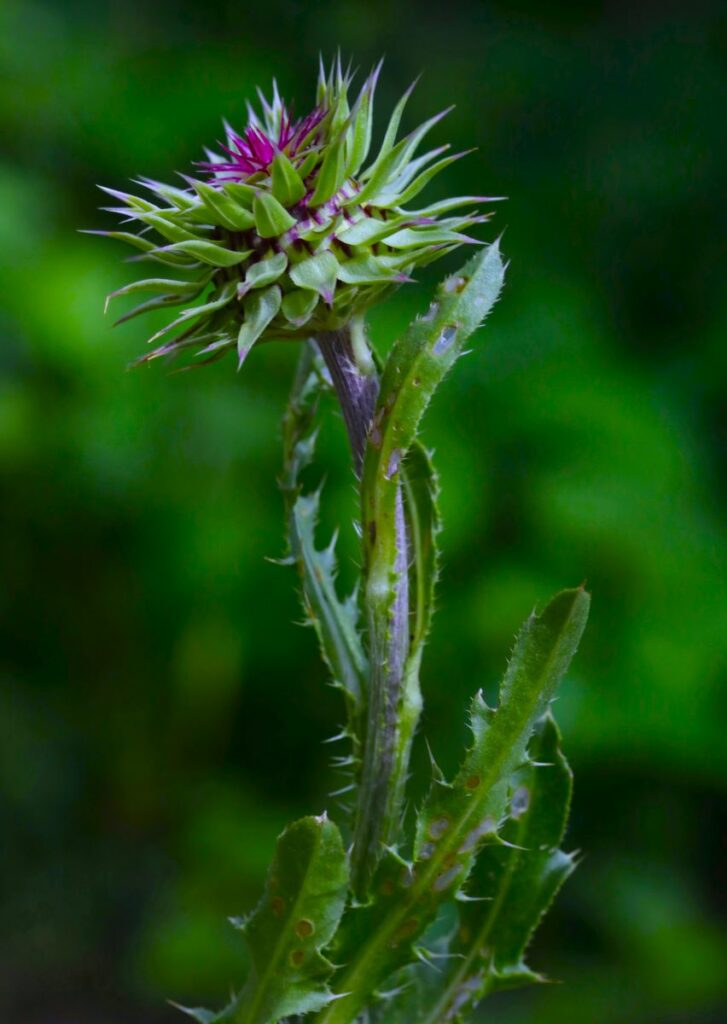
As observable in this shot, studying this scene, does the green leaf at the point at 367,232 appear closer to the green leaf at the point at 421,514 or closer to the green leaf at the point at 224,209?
the green leaf at the point at 224,209

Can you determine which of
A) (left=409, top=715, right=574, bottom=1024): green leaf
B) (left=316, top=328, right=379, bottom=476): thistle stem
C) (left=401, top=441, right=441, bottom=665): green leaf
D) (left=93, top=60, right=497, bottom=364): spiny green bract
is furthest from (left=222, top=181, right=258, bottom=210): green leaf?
(left=409, top=715, right=574, bottom=1024): green leaf

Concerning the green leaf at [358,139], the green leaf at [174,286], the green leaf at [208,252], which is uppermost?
the green leaf at [358,139]

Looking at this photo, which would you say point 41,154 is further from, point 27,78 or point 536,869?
point 536,869

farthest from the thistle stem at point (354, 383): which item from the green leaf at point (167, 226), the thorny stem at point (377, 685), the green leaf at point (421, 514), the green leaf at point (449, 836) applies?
the green leaf at point (449, 836)

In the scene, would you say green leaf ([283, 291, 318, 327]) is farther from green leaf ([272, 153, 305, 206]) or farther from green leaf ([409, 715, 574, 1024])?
green leaf ([409, 715, 574, 1024])

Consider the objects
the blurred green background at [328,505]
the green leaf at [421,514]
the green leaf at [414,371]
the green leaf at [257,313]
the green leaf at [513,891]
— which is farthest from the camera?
the blurred green background at [328,505]

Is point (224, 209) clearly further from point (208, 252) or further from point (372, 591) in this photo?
point (372, 591)

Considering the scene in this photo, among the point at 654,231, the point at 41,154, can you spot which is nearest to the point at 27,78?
the point at 41,154
